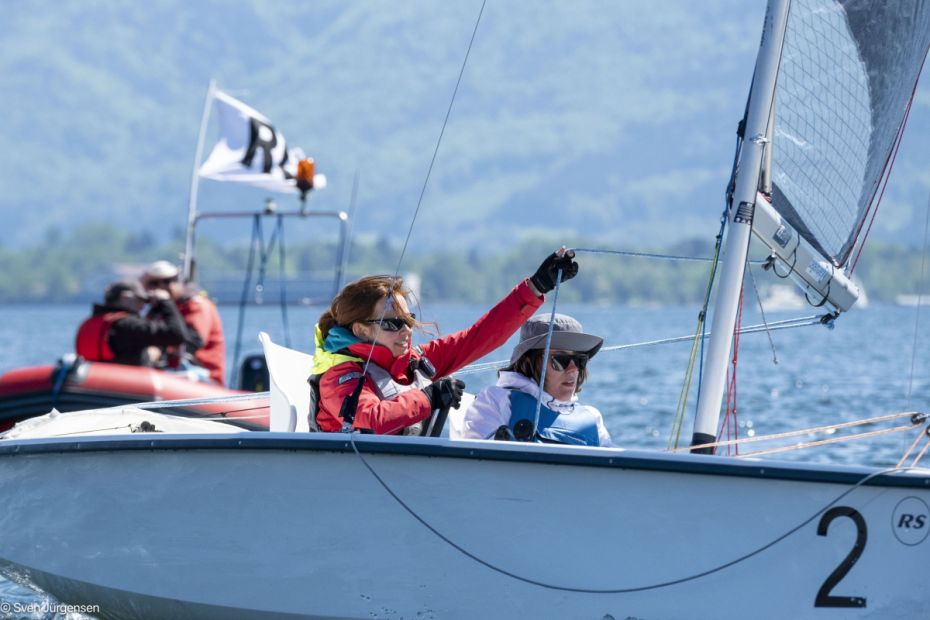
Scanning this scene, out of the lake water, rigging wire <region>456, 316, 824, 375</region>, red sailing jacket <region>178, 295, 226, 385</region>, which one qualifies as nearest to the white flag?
red sailing jacket <region>178, 295, 226, 385</region>

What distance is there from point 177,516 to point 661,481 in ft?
4.57

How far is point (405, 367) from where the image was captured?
4078 millimetres

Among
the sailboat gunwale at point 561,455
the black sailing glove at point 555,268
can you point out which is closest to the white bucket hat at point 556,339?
the black sailing glove at point 555,268

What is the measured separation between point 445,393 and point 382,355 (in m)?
0.27

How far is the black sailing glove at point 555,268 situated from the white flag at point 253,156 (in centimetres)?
589

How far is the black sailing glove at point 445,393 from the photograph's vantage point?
3732 mm

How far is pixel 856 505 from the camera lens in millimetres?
3377

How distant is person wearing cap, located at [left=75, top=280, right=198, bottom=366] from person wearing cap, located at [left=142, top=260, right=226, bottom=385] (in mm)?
213

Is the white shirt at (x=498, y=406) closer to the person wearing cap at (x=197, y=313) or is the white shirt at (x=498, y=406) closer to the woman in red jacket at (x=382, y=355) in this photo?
the woman in red jacket at (x=382, y=355)

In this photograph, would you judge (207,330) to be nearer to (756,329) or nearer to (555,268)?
(756,329)

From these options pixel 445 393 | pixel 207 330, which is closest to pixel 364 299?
pixel 445 393

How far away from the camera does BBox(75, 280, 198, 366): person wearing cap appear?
7.78 meters

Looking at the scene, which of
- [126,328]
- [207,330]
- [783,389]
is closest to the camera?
[126,328]

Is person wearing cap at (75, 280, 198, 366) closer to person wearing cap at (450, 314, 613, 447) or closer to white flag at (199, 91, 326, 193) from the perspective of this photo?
white flag at (199, 91, 326, 193)
